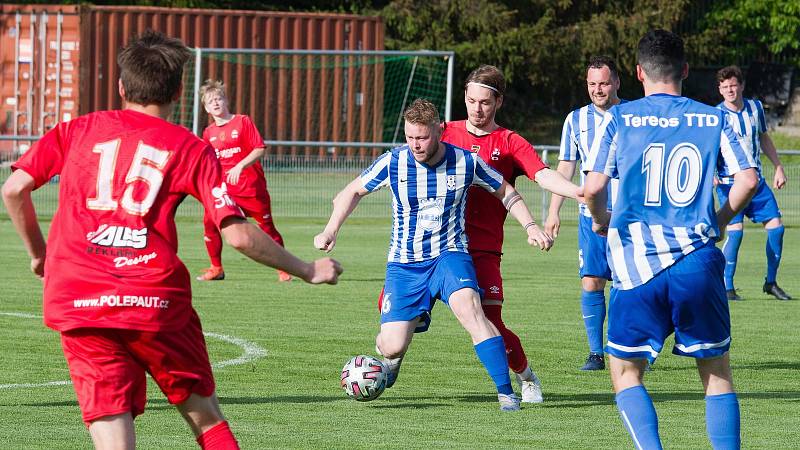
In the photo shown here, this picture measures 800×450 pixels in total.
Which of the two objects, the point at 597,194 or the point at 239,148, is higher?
the point at 597,194

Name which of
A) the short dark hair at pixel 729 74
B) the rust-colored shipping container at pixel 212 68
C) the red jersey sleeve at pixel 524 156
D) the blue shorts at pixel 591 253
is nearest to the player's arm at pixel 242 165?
the short dark hair at pixel 729 74

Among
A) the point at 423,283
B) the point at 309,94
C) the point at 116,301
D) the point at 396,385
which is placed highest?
the point at 116,301

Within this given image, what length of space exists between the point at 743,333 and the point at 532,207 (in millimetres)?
12384

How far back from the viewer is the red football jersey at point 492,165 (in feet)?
27.1

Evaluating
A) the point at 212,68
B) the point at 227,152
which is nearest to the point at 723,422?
the point at 227,152

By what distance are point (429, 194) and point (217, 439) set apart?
313 cm

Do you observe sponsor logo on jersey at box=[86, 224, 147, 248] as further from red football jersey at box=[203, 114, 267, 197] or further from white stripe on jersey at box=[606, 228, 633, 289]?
red football jersey at box=[203, 114, 267, 197]

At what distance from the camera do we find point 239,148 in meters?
14.2

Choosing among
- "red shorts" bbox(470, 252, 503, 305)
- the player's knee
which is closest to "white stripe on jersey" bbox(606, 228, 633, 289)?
the player's knee

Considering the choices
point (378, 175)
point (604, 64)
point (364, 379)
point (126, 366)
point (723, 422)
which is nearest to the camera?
point (126, 366)

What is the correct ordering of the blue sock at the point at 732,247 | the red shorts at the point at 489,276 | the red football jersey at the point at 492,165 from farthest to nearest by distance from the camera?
the blue sock at the point at 732,247 → the red football jersey at the point at 492,165 → the red shorts at the point at 489,276

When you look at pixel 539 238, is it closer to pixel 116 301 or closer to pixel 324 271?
pixel 324 271

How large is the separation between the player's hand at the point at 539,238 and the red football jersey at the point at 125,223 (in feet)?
10.1

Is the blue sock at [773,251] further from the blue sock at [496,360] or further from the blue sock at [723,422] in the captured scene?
the blue sock at [723,422]
